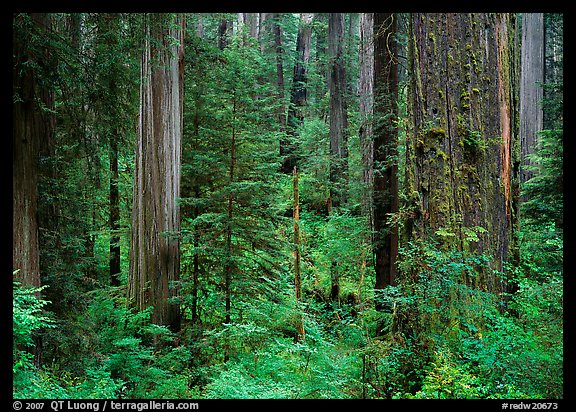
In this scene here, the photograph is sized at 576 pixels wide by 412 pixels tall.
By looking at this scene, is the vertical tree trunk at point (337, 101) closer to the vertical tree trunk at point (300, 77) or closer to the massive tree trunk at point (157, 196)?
the vertical tree trunk at point (300, 77)

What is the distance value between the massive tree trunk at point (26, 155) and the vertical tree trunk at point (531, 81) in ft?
55.2

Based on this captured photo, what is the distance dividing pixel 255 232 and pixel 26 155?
3859 millimetres

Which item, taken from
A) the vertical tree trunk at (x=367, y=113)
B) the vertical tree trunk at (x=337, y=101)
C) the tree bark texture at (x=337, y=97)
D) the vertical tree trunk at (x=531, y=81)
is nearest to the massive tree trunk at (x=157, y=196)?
the vertical tree trunk at (x=367, y=113)

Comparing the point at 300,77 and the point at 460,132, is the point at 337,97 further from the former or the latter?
the point at 460,132

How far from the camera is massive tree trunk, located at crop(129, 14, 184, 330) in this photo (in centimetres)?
744

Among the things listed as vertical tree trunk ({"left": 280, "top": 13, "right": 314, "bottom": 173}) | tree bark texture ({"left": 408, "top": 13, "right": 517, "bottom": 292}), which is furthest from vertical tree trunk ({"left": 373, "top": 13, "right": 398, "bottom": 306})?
vertical tree trunk ({"left": 280, "top": 13, "right": 314, "bottom": 173})

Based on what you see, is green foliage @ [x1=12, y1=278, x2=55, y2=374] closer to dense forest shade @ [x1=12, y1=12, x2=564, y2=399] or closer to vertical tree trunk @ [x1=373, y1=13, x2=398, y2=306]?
dense forest shade @ [x1=12, y1=12, x2=564, y2=399]

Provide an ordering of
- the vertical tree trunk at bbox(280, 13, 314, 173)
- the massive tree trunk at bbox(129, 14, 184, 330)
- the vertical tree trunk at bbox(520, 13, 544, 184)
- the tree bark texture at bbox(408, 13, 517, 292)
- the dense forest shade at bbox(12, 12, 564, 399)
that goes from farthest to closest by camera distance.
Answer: the vertical tree trunk at bbox(280, 13, 314, 173) < the vertical tree trunk at bbox(520, 13, 544, 184) < the massive tree trunk at bbox(129, 14, 184, 330) < the tree bark texture at bbox(408, 13, 517, 292) < the dense forest shade at bbox(12, 12, 564, 399)

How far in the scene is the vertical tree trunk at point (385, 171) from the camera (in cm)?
796

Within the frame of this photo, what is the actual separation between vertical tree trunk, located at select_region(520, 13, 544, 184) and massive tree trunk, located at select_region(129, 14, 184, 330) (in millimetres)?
14462

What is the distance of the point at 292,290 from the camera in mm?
9344

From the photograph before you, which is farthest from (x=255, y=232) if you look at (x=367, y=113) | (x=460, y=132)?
(x=460, y=132)
